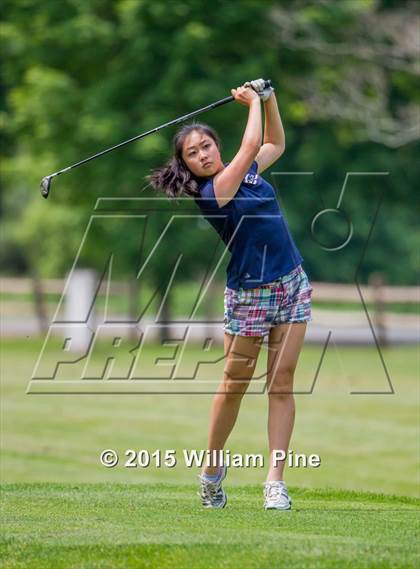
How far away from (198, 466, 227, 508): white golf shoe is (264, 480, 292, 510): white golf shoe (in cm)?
27

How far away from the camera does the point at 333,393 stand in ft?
60.6

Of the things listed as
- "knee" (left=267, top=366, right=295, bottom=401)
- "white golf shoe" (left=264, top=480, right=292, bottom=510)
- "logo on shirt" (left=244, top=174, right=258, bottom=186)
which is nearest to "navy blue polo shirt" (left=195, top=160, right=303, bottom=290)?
"logo on shirt" (left=244, top=174, right=258, bottom=186)

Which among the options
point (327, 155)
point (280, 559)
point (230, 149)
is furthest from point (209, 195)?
point (327, 155)

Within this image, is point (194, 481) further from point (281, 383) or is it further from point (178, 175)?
point (178, 175)

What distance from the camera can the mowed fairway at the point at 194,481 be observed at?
551 centimetres

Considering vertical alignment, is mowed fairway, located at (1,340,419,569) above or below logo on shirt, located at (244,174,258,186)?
below

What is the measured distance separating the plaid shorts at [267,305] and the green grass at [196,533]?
916 millimetres

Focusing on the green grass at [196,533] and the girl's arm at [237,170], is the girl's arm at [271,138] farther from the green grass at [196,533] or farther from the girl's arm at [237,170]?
the green grass at [196,533]

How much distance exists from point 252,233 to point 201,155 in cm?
47

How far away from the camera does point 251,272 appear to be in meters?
6.65

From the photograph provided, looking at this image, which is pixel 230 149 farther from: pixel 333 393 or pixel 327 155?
pixel 333 393

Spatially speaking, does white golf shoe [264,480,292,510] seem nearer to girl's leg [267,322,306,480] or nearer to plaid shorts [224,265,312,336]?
girl's leg [267,322,306,480]

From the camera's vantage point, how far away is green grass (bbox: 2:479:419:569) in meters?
5.36

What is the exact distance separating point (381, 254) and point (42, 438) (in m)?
25.7
